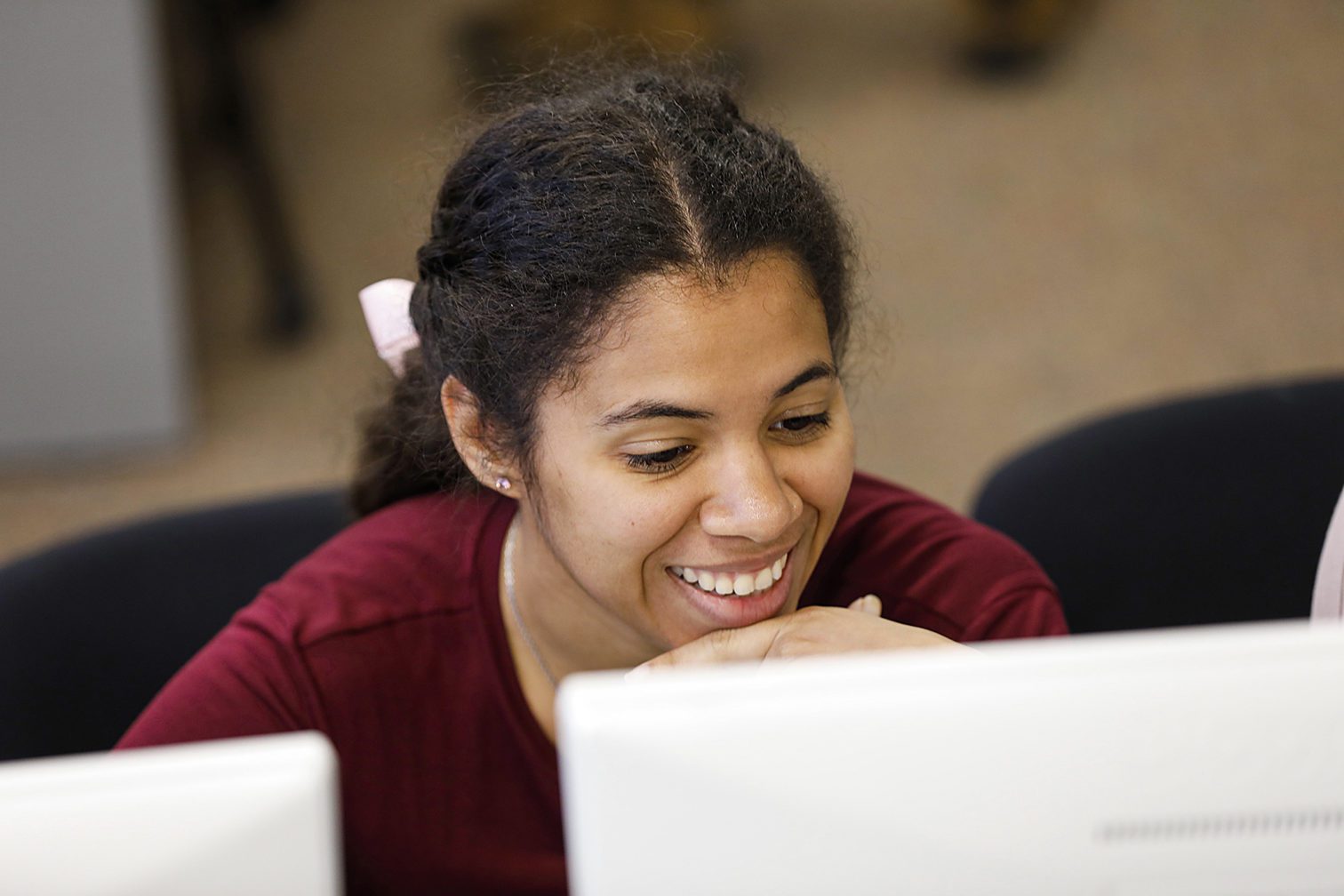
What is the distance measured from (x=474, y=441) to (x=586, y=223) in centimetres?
21

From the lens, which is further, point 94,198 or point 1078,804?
point 94,198

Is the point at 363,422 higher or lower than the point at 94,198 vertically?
lower

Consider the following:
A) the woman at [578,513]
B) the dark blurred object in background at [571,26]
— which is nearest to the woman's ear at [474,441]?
the woman at [578,513]

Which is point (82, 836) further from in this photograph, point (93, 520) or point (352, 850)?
point (93, 520)

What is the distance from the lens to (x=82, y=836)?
54 centimetres

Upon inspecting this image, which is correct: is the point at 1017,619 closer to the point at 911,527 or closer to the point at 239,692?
the point at 911,527

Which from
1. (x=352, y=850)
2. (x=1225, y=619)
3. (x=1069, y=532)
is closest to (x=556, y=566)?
(x=352, y=850)

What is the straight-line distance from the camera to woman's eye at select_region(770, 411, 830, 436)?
1083mm

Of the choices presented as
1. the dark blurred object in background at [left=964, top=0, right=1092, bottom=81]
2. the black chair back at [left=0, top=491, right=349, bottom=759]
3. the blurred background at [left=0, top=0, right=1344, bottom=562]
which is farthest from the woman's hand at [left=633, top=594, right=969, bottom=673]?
the dark blurred object in background at [left=964, top=0, right=1092, bottom=81]

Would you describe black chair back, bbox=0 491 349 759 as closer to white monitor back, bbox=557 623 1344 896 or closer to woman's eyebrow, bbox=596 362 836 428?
woman's eyebrow, bbox=596 362 836 428

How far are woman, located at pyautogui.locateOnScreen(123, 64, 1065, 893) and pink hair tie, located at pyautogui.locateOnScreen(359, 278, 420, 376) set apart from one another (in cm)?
1

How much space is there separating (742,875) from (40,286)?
2301 mm

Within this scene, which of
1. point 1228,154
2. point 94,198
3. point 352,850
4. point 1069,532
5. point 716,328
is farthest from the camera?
point 1228,154

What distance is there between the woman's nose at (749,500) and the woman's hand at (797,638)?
3.8 inches
